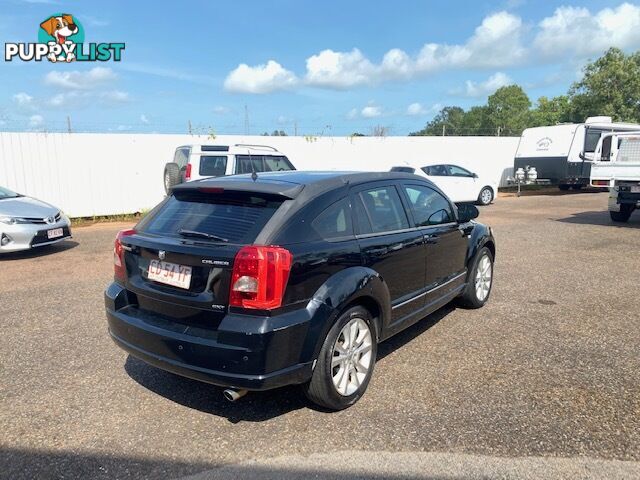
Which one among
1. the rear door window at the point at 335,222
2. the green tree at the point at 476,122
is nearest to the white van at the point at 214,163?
the rear door window at the point at 335,222

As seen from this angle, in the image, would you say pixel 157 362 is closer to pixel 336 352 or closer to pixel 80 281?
pixel 336 352

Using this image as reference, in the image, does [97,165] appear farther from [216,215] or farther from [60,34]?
[216,215]

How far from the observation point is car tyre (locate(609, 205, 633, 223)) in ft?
39.0

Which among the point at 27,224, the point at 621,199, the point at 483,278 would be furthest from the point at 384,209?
the point at 621,199

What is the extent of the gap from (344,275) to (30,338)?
11.0ft

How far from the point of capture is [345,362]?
11.3ft

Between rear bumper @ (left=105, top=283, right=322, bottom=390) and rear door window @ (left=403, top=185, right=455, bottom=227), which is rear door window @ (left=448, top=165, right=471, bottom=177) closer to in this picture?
rear door window @ (left=403, top=185, right=455, bottom=227)

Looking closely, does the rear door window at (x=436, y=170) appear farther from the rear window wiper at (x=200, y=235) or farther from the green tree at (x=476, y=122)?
the green tree at (x=476, y=122)

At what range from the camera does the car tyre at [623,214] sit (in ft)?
39.0

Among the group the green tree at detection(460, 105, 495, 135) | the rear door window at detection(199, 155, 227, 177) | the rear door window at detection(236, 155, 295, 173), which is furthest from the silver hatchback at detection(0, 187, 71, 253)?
the green tree at detection(460, 105, 495, 135)

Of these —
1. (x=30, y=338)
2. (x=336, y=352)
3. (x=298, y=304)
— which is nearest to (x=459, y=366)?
(x=336, y=352)

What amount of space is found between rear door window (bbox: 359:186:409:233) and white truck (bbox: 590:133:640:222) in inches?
375

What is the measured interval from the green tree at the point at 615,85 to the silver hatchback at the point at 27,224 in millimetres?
37329

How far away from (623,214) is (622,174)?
3.91 ft
